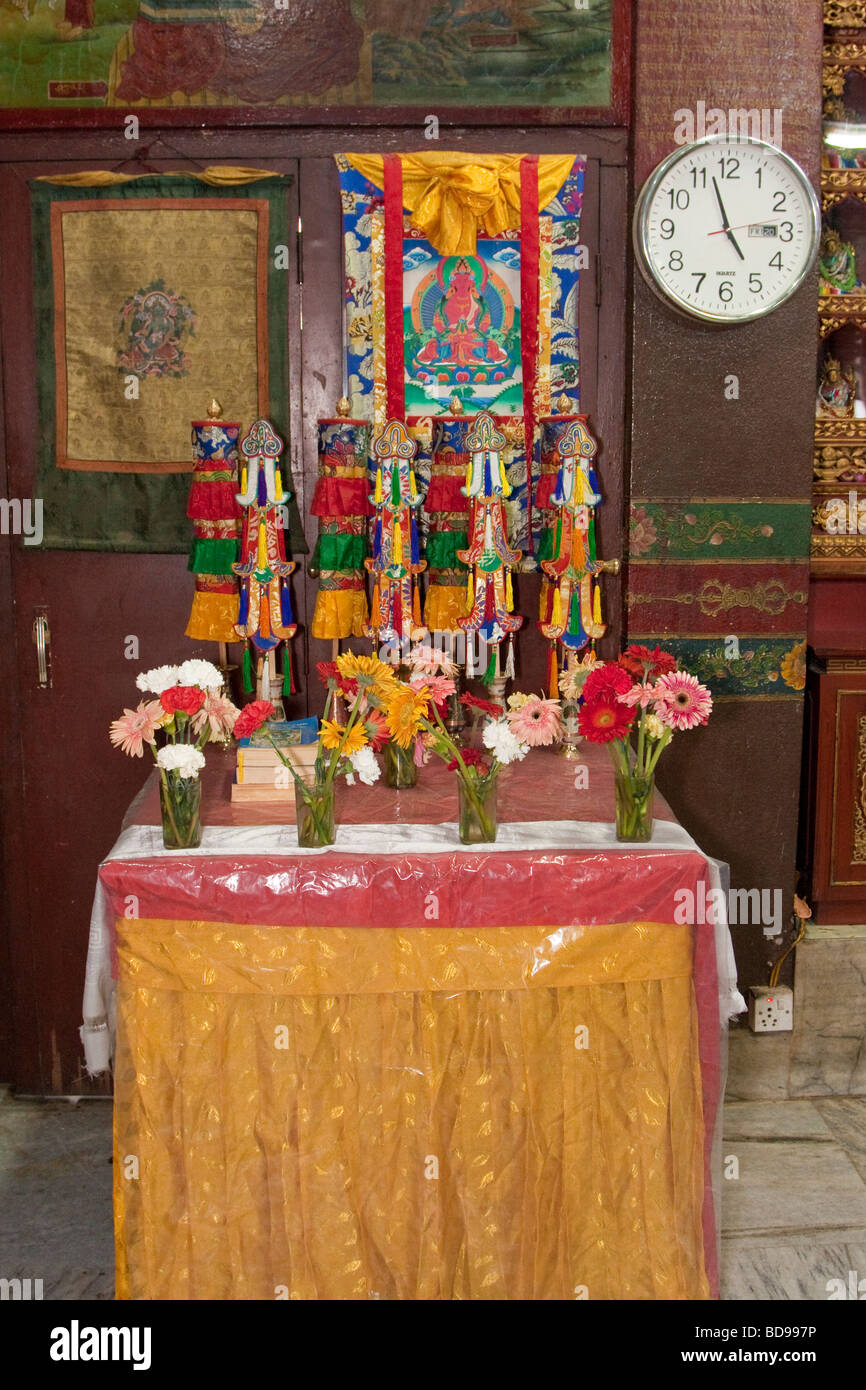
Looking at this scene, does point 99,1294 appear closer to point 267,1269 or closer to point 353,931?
point 267,1269

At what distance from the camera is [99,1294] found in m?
2.64

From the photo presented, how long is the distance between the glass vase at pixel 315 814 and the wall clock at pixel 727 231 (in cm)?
160

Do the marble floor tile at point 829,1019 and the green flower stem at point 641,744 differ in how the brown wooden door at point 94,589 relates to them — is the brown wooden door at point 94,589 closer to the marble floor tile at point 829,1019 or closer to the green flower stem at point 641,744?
the green flower stem at point 641,744

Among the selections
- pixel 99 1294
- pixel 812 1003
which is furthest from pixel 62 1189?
pixel 812 1003

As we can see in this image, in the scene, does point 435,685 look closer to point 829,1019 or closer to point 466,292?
point 466,292

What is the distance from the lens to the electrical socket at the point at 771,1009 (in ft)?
11.0

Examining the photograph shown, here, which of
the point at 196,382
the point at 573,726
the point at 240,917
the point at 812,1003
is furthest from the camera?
the point at 812,1003

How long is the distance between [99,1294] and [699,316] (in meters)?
2.70

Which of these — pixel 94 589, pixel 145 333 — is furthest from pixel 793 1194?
pixel 145 333

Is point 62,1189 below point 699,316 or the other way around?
below

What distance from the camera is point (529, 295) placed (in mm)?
3137

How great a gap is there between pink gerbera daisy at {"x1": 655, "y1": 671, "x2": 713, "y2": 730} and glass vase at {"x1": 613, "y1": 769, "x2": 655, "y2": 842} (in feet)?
0.42

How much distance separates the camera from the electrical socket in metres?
3.37

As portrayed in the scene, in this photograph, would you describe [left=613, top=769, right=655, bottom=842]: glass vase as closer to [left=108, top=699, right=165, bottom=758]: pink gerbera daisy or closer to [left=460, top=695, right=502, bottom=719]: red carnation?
[left=460, top=695, right=502, bottom=719]: red carnation
